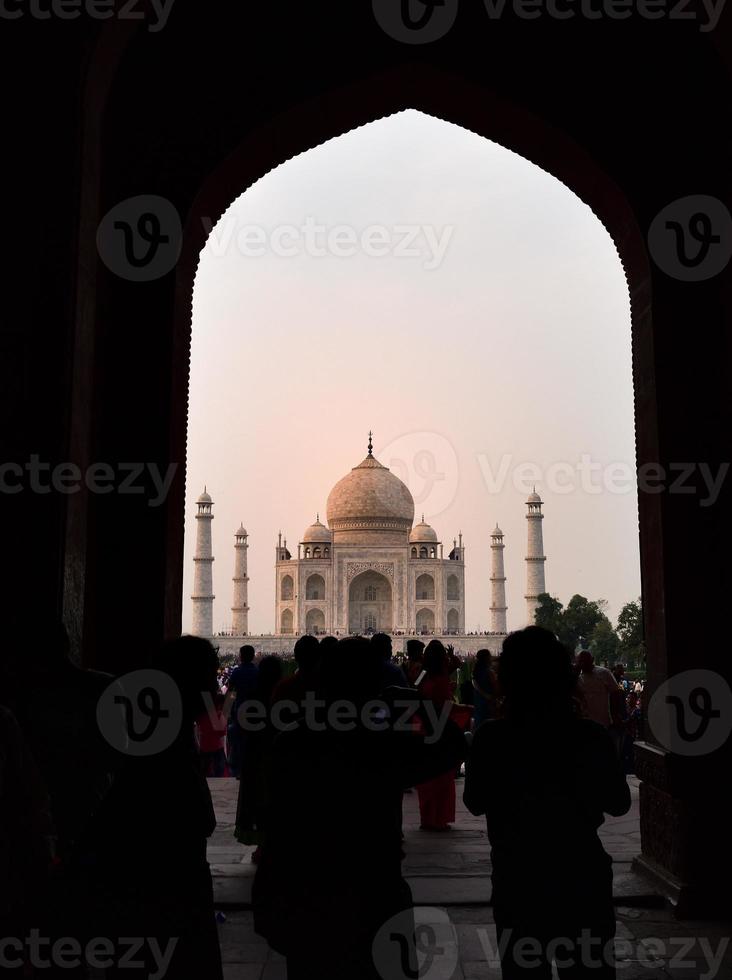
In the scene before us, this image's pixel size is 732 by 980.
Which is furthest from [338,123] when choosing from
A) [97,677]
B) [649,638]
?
[97,677]

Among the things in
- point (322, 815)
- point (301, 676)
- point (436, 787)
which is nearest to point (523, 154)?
point (301, 676)

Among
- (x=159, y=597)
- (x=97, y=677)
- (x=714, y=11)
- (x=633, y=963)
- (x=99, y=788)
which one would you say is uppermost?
(x=714, y=11)

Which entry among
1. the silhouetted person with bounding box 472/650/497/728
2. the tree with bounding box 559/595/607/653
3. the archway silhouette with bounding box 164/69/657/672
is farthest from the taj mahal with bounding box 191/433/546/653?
the archway silhouette with bounding box 164/69/657/672

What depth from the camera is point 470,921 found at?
328 centimetres

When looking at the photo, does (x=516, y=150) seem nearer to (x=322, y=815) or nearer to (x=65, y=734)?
(x=65, y=734)

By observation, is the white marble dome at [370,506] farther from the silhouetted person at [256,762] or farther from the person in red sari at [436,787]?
the silhouetted person at [256,762]

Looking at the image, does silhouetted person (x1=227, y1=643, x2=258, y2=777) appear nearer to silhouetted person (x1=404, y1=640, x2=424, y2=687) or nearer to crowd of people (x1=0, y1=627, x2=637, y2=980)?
silhouetted person (x1=404, y1=640, x2=424, y2=687)

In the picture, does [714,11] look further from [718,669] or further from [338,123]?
[718,669]

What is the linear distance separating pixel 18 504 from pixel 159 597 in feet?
3.39

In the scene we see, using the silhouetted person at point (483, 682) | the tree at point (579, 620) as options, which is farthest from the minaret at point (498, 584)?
the silhouetted person at point (483, 682)

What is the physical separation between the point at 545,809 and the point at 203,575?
36.0 meters

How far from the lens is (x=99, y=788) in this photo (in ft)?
6.70

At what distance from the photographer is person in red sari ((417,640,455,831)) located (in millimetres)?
4969

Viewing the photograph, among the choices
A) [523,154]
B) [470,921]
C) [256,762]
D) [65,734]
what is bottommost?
Result: [470,921]
